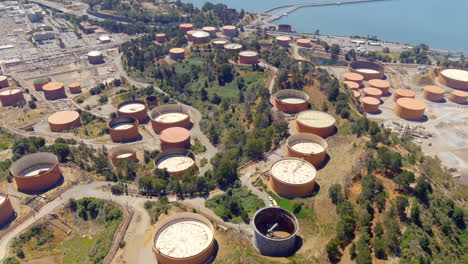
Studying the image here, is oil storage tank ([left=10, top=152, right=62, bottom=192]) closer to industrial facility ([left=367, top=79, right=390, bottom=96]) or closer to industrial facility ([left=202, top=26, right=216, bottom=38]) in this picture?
industrial facility ([left=367, top=79, right=390, bottom=96])

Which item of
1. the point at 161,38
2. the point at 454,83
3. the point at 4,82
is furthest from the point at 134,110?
the point at 454,83

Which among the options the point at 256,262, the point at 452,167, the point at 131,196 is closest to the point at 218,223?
the point at 256,262

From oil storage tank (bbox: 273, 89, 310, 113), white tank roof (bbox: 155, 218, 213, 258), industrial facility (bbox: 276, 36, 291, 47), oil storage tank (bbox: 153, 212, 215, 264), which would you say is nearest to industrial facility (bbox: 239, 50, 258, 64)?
oil storage tank (bbox: 273, 89, 310, 113)

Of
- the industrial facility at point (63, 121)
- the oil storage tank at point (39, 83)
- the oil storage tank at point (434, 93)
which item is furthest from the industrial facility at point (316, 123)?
the oil storage tank at point (39, 83)

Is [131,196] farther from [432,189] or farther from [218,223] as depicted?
[432,189]

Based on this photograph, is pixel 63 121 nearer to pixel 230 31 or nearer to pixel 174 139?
pixel 174 139

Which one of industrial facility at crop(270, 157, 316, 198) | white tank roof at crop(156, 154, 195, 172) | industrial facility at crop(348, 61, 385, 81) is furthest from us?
industrial facility at crop(348, 61, 385, 81)

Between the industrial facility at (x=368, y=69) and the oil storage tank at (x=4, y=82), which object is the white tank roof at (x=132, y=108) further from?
the industrial facility at (x=368, y=69)
